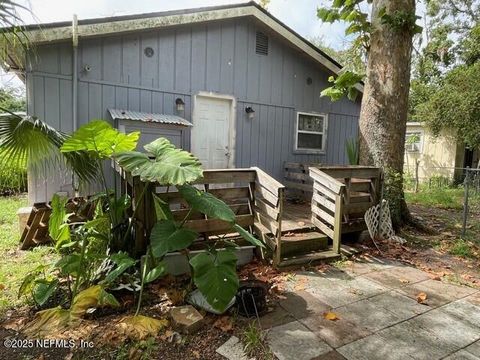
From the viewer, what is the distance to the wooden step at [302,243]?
3898 millimetres

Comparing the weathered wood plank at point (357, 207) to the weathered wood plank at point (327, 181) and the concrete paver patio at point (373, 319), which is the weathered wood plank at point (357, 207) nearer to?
the weathered wood plank at point (327, 181)

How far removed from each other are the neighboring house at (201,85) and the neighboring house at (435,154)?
7450 mm

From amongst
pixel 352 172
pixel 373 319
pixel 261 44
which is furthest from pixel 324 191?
pixel 261 44

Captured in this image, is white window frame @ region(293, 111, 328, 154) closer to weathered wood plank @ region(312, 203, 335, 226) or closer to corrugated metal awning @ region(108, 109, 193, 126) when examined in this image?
corrugated metal awning @ region(108, 109, 193, 126)

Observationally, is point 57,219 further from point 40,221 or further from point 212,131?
point 212,131

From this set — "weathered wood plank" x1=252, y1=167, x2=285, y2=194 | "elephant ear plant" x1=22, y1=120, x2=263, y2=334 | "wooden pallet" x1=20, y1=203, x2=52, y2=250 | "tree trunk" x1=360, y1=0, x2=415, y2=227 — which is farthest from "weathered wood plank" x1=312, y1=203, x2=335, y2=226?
"wooden pallet" x1=20, y1=203, x2=52, y2=250

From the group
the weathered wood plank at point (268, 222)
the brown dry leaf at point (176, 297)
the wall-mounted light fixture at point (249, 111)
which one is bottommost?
the brown dry leaf at point (176, 297)

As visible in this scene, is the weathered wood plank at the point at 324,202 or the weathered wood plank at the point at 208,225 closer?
the weathered wood plank at the point at 208,225

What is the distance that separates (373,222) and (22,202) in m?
7.54

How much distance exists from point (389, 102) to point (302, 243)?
291cm

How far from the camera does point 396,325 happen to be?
2.63 meters

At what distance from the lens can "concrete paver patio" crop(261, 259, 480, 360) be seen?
90.2 inches

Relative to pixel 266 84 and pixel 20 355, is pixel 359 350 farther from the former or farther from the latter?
pixel 266 84

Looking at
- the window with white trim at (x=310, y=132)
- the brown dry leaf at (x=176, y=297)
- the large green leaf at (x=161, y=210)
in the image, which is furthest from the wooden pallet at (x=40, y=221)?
the window with white trim at (x=310, y=132)
